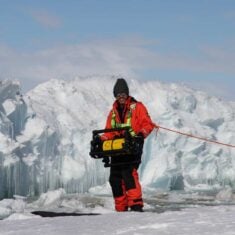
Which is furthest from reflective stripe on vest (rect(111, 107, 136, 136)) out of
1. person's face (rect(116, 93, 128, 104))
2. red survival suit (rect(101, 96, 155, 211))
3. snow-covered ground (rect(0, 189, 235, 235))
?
snow-covered ground (rect(0, 189, 235, 235))

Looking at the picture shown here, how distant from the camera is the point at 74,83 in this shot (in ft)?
106

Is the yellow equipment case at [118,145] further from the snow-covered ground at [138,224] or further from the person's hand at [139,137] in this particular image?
the snow-covered ground at [138,224]

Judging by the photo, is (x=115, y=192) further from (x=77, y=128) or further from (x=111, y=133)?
(x=77, y=128)

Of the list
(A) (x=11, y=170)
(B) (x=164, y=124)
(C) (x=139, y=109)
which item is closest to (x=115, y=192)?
(C) (x=139, y=109)

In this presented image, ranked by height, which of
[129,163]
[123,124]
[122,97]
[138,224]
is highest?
[122,97]

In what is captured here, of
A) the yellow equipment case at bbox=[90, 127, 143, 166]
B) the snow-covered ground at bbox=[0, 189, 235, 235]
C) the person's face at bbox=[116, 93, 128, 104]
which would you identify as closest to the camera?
the snow-covered ground at bbox=[0, 189, 235, 235]

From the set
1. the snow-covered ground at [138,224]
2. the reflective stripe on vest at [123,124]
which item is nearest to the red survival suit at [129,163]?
the reflective stripe on vest at [123,124]

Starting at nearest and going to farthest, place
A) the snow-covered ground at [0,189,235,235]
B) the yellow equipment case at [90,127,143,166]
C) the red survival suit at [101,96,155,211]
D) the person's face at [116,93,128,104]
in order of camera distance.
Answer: the snow-covered ground at [0,189,235,235] → the yellow equipment case at [90,127,143,166] → the red survival suit at [101,96,155,211] → the person's face at [116,93,128,104]

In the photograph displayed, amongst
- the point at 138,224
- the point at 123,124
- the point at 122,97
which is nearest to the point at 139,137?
the point at 123,124

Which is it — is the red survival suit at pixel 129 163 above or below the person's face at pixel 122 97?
below

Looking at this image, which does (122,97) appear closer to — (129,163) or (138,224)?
(129,163)

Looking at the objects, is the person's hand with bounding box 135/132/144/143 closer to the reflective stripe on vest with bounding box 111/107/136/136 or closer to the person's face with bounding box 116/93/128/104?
the reflective stripe on vest with bounding box 111/107/136/136

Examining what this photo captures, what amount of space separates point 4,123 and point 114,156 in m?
17.5

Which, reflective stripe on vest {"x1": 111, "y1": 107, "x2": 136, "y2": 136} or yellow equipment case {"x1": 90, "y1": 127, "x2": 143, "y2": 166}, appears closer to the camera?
yellow equipment case {"x1": 90, "y1": 127, "x2": 143, "y2": 166}
